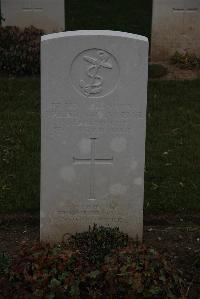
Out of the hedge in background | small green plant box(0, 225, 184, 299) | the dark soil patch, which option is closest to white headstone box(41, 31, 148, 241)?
the dark soil patch

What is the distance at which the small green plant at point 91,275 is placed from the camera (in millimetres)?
4426

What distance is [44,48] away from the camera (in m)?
4.77

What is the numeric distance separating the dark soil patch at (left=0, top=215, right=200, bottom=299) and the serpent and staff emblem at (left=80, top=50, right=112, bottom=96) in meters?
1.24

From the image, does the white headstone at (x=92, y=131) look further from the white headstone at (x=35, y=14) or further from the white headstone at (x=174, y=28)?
the white headstone at (x=35, y=14)

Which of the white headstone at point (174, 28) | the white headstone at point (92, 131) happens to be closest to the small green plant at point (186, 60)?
the white headstone at point (174, 28)

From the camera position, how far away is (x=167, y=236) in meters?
5.69

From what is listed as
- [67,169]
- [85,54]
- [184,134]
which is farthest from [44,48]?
[184,134]

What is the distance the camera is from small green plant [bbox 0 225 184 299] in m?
4.43

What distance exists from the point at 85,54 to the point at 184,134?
11.1 feet

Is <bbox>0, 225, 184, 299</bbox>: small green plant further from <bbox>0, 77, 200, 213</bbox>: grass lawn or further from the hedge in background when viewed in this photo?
the hedge in background

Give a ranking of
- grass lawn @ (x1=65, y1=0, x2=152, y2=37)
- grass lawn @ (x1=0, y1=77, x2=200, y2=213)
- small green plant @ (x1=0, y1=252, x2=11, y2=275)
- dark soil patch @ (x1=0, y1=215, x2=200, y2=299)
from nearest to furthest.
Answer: small green plant @ (x1=0, y1=252, x2=11, y2=275)
dark soil patch @ (x1=0, y1=215, x2=200, y2=299)
grass lawn @ (x1=0, y1=77, x2=200, y2=213)
grass lawn @ (x1=65, y1=0, x2=152, y2=37)

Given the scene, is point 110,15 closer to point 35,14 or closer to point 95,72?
point 35,14

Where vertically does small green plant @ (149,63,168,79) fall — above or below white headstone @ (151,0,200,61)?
below

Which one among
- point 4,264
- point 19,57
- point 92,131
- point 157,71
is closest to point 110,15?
point 157,71
